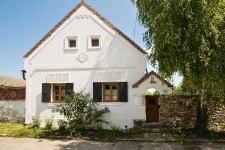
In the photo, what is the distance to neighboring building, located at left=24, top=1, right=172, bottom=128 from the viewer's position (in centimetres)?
1833

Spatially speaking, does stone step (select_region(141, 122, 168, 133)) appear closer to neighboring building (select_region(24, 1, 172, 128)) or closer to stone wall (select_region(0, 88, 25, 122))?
neighboring building (select_region(24, 1, 172, 128))

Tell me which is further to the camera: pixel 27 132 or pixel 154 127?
pixel 154 127

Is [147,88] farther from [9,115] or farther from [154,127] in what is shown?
[9,115]

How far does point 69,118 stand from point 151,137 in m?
5.00

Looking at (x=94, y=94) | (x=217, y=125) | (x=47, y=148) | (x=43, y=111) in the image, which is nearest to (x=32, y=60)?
(x=43, y=111)

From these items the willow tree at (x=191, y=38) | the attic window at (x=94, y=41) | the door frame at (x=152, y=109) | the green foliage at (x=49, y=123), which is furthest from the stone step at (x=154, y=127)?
the attic window at (x=94, y=41)

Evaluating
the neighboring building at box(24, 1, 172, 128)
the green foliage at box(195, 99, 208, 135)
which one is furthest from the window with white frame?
the green foliage at box(195, 99, 208, 135)

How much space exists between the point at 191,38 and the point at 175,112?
5079mm

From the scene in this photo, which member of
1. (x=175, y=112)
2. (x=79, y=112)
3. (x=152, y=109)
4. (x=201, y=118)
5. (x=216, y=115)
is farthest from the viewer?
(x=152, y=109)

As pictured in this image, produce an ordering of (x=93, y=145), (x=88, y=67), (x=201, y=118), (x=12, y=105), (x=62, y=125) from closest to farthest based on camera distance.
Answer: (x=93, y=145) < (x=201, y=118) < (x=62, y=125) < (x=88, y=67) < (x=12, y=105)

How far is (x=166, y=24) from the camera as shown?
1450 cm

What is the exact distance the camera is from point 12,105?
21.4m

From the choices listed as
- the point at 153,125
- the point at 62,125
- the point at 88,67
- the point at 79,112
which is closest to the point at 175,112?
the point at 153,125

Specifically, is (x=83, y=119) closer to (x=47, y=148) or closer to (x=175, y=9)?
(x=47, y=148)
